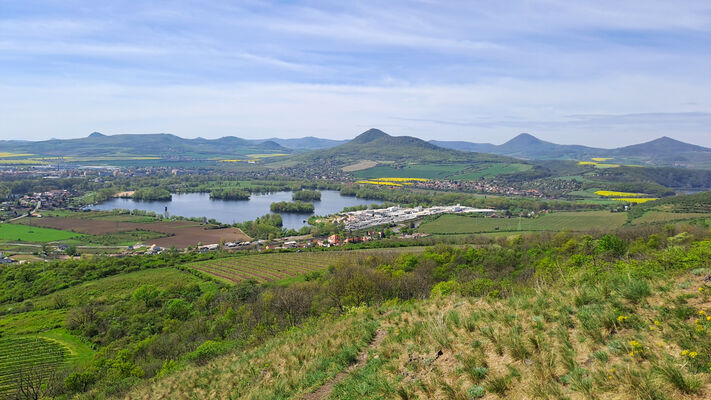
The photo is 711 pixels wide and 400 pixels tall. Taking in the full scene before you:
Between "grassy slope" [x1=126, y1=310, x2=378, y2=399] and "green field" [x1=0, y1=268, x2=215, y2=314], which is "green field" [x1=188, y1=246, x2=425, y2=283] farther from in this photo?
"grassy slope" [x1=126, y1=310, x2=378, y2=399]

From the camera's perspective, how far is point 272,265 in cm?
5209

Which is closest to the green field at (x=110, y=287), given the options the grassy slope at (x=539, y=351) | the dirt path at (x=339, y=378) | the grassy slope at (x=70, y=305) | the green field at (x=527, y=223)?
the grassy slope at (x=70, y=305)

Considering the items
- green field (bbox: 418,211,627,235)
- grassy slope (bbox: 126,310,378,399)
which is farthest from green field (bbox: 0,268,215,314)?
green field (bbox: 418,211,627,235)

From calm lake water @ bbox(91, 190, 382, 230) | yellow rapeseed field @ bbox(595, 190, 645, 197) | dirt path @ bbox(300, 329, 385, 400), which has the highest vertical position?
dirt path @ bbox(300, 329, 385, 400)

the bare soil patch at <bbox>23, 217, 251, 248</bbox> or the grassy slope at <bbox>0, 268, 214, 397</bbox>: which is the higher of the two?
the grassy slope at <bbox>0, 268, 214, 397</bbox>

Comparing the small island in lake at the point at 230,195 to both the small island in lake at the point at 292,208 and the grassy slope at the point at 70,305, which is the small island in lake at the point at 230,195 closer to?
the small island in lake at the point at 292,208

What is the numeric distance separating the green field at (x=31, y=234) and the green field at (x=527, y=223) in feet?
229

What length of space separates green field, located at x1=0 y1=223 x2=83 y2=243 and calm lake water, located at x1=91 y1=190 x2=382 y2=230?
92.8ft

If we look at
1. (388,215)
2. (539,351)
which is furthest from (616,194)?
(539,351)

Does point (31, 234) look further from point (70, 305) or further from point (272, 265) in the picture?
point (272, 265)

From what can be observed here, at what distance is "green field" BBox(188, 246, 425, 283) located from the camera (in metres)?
46.5

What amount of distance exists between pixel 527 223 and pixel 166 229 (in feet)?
246

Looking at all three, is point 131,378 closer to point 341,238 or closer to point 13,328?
point 13,328

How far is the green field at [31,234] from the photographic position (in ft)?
238
